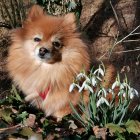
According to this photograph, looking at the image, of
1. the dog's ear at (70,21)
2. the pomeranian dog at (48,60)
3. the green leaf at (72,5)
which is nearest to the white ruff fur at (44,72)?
the pomeranian dog at (48,60)

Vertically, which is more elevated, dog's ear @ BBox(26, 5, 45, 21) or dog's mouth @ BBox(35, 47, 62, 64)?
dog's ear @ BBox(26, 5, 45, 21)

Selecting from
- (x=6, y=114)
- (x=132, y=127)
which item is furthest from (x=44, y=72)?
(x=132, y=127)

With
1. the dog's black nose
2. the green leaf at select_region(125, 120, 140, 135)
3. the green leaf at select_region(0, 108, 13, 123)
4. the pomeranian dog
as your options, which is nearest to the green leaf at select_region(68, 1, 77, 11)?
the pomeranian dog

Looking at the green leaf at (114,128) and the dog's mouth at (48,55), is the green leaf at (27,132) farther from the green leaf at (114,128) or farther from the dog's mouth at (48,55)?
the dog's mouth at (48,55)

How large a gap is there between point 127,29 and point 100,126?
438 cm

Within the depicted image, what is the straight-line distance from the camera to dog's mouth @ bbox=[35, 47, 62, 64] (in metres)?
3.59

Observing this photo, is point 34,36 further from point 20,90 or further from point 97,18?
point 97,18

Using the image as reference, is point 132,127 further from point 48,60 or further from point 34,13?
point 34,13

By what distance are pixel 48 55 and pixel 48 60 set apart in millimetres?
83

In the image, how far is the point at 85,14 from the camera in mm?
8172

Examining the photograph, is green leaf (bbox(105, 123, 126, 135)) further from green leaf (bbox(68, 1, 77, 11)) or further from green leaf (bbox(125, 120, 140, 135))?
green leaf (bbox(68, 1, 77, 11))

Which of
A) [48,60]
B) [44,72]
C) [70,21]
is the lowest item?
[44,72]

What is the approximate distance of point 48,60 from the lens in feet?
12.1

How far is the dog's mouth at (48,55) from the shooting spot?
3.59 metres
